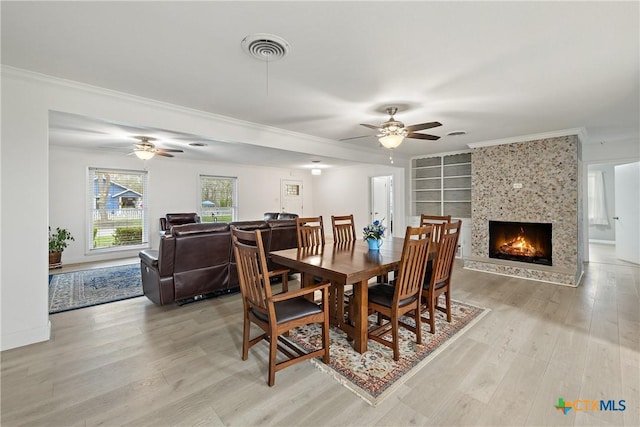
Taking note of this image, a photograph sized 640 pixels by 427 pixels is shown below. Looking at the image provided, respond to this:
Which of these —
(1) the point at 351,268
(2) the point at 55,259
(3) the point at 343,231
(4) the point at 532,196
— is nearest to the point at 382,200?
(4) the point at 532,196

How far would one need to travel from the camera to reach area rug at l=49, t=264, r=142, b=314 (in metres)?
3.64

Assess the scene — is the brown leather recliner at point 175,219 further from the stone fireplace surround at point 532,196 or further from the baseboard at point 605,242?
the baseboard at point 605,242

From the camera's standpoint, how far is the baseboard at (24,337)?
8.15ft

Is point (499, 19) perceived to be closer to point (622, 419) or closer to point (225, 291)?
point (622, 419)

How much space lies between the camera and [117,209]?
6.54 m

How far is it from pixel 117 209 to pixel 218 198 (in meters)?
2.35

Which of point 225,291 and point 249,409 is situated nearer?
point 249,409

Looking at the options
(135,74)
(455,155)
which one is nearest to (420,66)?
(135,74)

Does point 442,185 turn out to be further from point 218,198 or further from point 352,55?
point 218,198

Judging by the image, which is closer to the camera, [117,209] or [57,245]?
[57,245]

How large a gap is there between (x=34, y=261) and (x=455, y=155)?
704 centimetres

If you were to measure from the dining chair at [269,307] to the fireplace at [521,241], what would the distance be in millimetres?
4489

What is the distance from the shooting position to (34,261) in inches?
103

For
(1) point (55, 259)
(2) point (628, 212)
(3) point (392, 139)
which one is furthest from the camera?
(2) point (628, 212)
